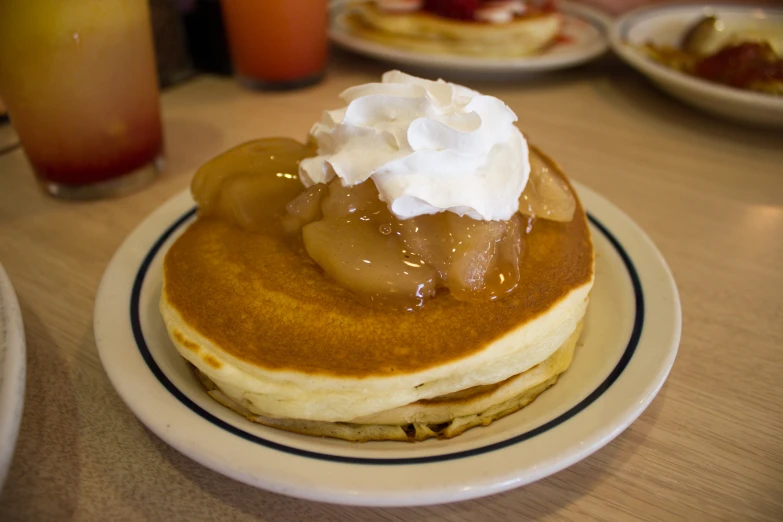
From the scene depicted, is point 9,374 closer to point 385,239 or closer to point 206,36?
point 385,239

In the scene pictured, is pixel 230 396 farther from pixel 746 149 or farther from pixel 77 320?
pixel 746 149

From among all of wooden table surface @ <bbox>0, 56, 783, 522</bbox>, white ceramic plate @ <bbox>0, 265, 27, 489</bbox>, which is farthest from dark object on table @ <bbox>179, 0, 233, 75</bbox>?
white ceramic plate @ <bbox>0, 265, 27, 489</bbox>

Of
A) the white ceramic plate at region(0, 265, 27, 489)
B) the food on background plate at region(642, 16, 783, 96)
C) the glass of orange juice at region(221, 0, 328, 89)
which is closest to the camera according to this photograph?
the white ceramic plate at region(0, 265, 27, 489)

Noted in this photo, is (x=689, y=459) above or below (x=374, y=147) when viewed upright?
below

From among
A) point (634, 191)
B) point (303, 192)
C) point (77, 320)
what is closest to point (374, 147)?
point (303, 192)

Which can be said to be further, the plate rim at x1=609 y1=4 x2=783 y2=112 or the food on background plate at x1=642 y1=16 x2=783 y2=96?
the food on background plate at x1=642 y1=16 x2=783 y2=96

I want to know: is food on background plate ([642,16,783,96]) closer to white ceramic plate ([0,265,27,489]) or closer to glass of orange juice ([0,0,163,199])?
glass of orange juice ([0,0,163,199])

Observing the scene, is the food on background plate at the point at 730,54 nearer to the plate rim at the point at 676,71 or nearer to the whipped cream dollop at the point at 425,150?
the plate rim at the point at 676,71
